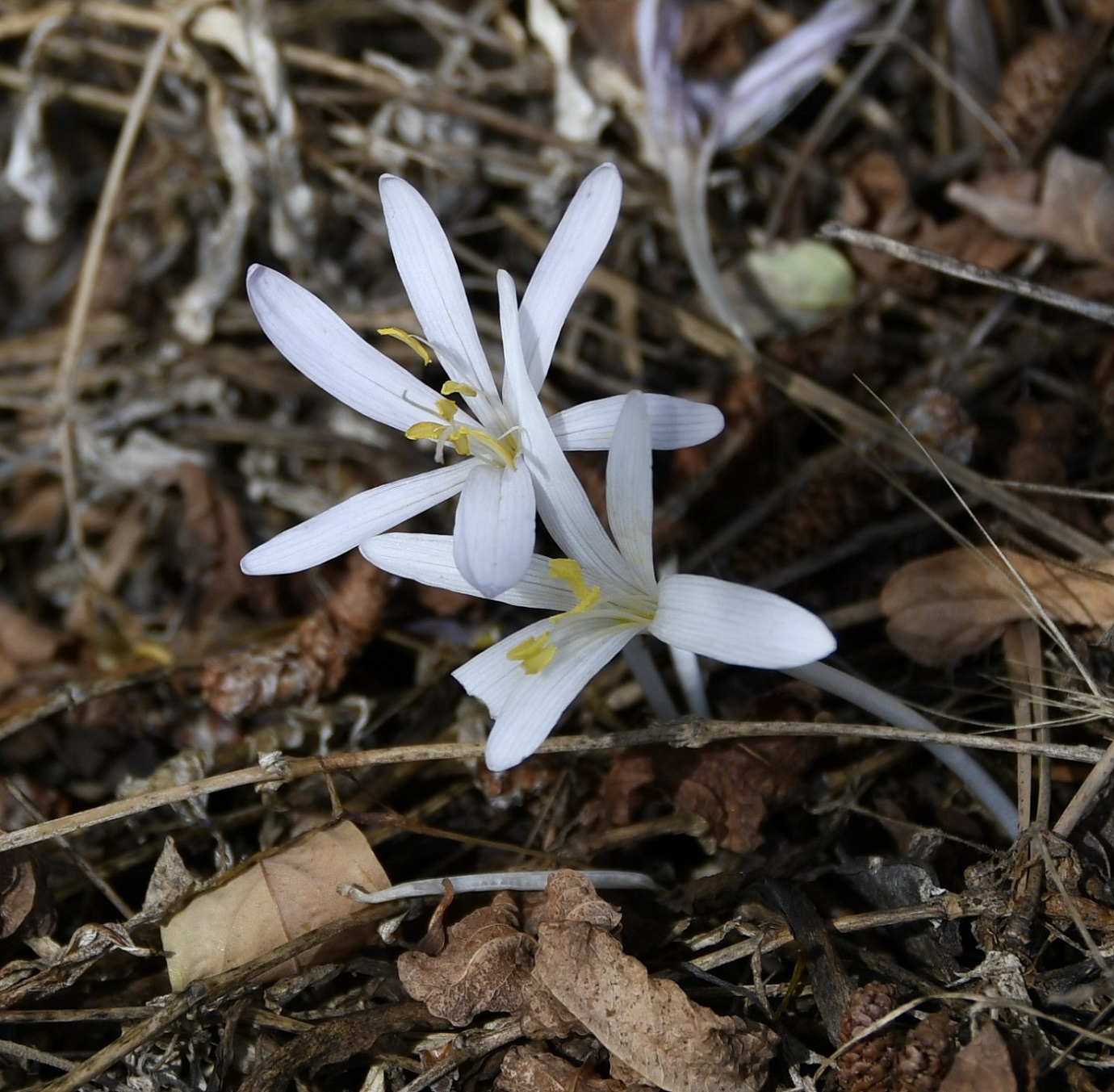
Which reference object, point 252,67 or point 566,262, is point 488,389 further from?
point 252,67

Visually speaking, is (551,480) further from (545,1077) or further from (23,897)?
(23,897)

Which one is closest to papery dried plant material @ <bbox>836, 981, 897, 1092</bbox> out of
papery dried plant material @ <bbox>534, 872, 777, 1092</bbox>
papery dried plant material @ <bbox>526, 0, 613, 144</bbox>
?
papery dried plant material @ <bbox>534, 872, 777, 1092</bbox>

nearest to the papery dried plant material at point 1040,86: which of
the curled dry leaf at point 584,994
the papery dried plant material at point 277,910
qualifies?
the curled dry leaf at point 584,994

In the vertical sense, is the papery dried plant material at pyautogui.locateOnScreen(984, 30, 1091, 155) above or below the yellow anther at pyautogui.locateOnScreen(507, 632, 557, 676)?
above

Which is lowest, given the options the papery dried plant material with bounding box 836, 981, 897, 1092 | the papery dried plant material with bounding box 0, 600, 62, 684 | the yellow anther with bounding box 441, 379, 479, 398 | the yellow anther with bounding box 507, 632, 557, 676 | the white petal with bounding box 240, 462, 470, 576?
the papery dried plant material with bounding box 836, 981, 897, 1092

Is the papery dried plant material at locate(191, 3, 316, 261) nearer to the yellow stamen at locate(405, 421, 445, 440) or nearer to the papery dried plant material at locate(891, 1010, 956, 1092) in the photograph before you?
the yellow stamen at locate(405, 421, 445, 440)

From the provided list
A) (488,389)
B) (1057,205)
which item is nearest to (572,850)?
(488,389)

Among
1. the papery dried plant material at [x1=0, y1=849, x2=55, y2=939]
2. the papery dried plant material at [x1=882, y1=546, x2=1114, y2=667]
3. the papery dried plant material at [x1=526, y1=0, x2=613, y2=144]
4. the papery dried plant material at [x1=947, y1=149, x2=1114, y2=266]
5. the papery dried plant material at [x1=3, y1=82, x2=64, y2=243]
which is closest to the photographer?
the papery dried plant material at [x1=0, y1=849, x2=55, y2=939]

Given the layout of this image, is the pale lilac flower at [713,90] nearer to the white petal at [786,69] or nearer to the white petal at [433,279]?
the white petal at [786,69]
